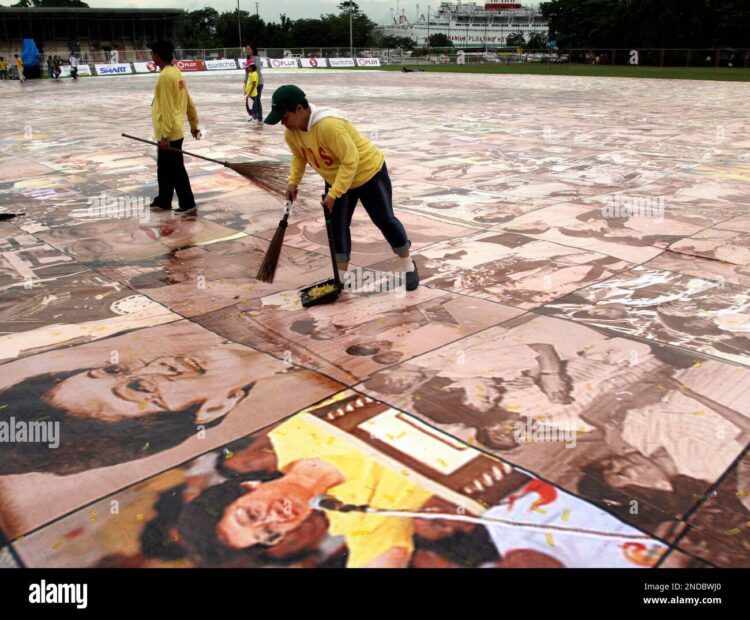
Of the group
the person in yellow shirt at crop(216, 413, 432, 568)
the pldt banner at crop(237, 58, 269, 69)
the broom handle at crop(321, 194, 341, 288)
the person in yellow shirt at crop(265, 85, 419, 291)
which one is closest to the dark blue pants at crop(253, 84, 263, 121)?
the person in yellow shirt at crop(265, 85, 419, 291)

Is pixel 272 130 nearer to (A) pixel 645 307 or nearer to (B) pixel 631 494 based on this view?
(A) pixel 645 307

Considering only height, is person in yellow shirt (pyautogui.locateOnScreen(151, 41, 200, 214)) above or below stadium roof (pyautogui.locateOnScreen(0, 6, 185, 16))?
below

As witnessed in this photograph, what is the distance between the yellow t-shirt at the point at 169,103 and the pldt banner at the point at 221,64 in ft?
130

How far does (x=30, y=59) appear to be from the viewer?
103 feet

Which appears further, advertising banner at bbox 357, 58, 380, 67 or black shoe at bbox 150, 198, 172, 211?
advertising banner at bbox 357, 58, 380, 67

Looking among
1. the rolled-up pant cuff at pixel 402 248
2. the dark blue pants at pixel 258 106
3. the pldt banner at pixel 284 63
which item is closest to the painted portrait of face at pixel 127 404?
the rolled-up pant cuff at pixel 402 248

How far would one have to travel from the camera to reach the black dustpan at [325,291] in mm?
4668

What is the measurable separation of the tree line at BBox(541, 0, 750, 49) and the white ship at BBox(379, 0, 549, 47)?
452 ft

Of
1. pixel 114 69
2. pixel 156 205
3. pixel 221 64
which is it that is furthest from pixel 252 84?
pixel 221 64

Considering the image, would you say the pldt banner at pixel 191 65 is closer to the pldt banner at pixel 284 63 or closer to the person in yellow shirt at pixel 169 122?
the pldt banner at pixel 284 63

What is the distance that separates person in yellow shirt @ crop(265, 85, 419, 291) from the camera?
4160 millimetres

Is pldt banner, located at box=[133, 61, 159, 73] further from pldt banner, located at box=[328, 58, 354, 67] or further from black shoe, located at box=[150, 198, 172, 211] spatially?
black shoe, located at box=[150, 198, 172, 211]
